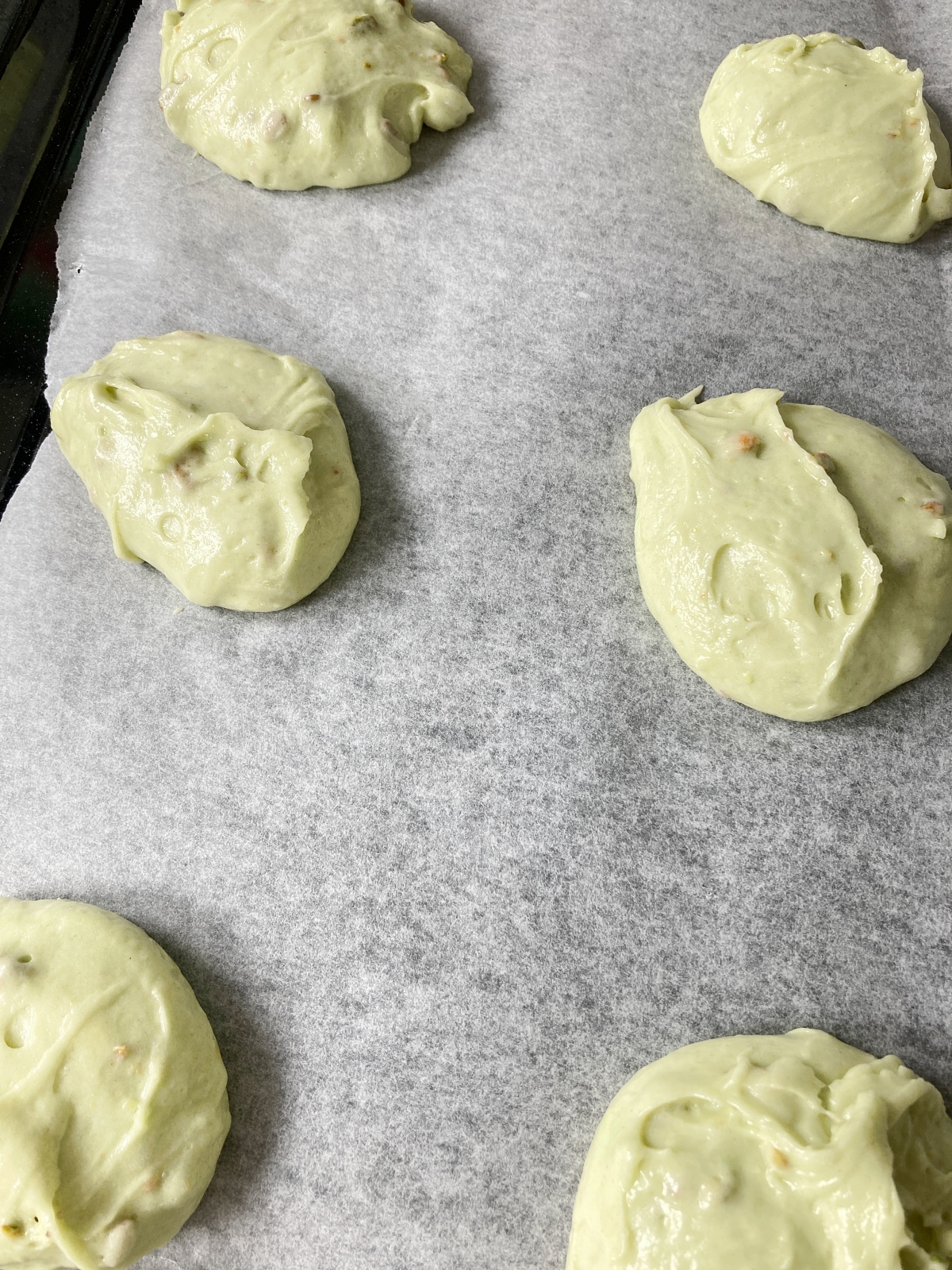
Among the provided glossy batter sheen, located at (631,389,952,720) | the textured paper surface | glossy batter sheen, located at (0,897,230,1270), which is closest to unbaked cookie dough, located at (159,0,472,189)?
the textured paper surface

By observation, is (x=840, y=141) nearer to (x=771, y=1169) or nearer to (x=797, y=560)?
(x=797, y=560)

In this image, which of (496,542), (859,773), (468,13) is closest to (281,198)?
(468,13)

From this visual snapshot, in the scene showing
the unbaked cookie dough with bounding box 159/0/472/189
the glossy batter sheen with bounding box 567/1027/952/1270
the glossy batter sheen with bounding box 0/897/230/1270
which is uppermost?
the unbaked cookie dough with bounding box 159/0/472/189

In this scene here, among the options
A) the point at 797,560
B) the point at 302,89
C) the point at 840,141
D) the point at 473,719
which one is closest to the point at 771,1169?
the point at 473,719

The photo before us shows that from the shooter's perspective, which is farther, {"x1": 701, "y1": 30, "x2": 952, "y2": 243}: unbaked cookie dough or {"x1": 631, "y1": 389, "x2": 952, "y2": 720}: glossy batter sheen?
{"x1": 701, "y1": 30, "x2": 952, "y2": 243}: unbaked cookie dough

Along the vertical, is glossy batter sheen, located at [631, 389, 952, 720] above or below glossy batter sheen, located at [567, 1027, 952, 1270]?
above

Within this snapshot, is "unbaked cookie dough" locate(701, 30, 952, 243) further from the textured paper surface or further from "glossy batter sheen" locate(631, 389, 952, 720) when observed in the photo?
"glossy batter sheen" locate(631, 389, 952, 720)

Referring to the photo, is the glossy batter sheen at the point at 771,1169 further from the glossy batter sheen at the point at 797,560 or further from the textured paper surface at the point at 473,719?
the glossy batter sheen at the point at 797,560
